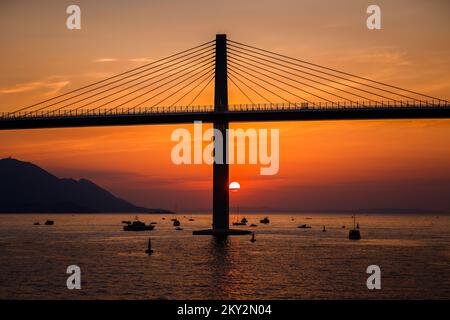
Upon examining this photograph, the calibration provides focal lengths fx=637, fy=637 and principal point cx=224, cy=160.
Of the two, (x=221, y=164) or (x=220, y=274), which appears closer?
(x=220, y=274)

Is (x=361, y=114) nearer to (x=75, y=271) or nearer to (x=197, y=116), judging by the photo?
(x=197, y=116)

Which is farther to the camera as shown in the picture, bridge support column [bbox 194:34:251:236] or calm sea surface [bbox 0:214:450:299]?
bridge support column [bbox 194:34:251:236]

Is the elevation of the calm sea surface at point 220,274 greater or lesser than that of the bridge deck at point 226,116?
lesser

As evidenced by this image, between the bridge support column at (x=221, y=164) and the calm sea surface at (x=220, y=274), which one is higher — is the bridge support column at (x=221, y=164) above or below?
above

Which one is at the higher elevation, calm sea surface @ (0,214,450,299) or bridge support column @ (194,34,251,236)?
bridge support column @ (194,34,251,236)

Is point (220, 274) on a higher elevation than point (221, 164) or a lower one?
lower

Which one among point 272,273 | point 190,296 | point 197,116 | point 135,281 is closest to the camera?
point 190,296

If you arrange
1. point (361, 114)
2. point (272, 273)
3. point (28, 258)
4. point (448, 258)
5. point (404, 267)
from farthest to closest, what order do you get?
point (361, 114) < point (448, 258) < point (28, 258) < point (404, 267) < point (272, 273)

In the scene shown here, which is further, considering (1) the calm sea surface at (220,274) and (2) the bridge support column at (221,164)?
(2) the bridge support column at (221,164)

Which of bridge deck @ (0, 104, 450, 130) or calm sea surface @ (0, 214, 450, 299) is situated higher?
bridge deck @ (0, 104, 450, 130)
